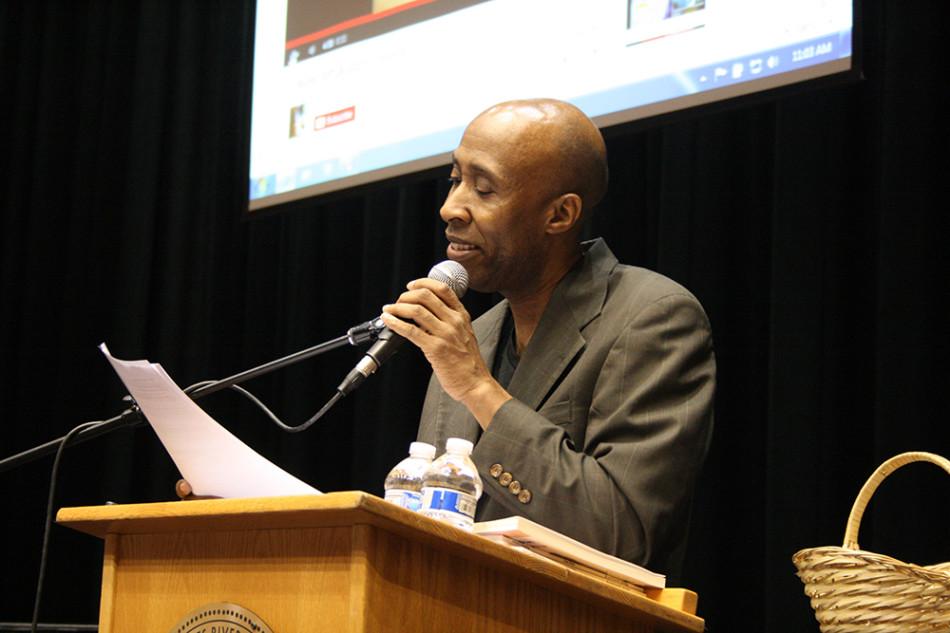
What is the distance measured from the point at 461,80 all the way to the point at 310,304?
1121 mm

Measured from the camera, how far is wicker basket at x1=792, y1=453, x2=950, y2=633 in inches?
58.0

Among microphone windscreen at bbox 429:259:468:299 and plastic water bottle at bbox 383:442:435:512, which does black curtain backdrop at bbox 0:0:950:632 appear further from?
plastic water bottle at bbox 383:442:435:512

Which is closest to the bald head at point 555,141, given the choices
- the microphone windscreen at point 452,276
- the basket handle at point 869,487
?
the microphone windscreen at point 452,276

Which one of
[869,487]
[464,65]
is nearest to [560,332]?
[869,487]

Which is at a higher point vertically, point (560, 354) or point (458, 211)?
point (458, 211)

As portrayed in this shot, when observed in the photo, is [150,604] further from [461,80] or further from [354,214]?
[354,214]

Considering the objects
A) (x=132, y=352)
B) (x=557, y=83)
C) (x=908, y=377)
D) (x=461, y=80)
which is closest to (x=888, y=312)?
(x=908, y=377)

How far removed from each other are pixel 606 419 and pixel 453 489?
51cm

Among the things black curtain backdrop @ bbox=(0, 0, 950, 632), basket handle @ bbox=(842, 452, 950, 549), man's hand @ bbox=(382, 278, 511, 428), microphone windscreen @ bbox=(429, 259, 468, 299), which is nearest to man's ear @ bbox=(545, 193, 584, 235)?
microphone windscreen @ bbox=(429, 259, 468, 299)

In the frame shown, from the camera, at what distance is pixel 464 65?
3.04m

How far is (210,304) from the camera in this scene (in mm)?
4082

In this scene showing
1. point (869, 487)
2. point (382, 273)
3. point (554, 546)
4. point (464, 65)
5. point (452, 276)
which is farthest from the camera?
point (382, 273)

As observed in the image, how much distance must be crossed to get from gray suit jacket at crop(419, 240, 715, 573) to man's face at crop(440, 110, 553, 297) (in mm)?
110

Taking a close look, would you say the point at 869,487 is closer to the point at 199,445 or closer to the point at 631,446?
the point at 631,446
